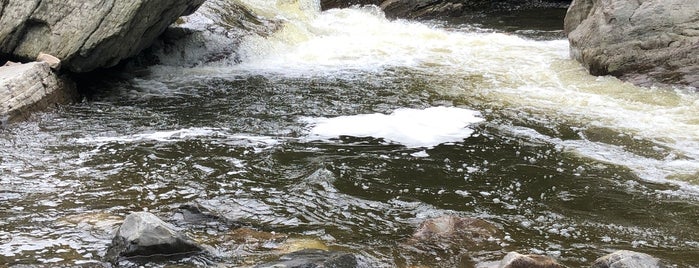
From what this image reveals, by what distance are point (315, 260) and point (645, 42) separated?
840 cm

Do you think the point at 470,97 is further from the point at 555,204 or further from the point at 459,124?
the point at 555,204

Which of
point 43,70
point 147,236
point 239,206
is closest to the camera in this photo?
point 147,236

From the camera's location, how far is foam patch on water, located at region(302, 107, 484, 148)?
27.0 feet

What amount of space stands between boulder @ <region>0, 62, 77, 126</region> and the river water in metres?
0.24

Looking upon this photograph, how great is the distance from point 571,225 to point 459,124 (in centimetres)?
330

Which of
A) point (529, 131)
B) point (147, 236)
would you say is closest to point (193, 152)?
point (147, 236)

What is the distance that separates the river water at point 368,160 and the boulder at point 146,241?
0.53 ft

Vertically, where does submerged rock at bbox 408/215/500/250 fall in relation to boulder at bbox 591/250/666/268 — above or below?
below

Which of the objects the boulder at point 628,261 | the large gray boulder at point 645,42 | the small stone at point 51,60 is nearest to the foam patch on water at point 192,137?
the small stone at point 51,60

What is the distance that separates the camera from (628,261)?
14.7ft

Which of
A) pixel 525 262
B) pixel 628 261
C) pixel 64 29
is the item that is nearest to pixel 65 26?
pixel 64 29

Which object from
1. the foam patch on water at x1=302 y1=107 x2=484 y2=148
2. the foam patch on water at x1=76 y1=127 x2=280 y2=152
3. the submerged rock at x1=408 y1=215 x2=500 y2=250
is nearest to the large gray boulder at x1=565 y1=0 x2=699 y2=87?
the foam patch on water at x1=302 y1=107 x2=484 y2=148

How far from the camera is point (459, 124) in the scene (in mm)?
8820

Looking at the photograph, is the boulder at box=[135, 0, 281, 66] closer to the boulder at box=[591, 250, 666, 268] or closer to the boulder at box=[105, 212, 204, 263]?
the boulder at box=[105, 212, 204, 263]
